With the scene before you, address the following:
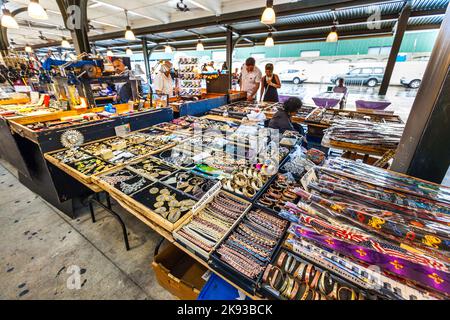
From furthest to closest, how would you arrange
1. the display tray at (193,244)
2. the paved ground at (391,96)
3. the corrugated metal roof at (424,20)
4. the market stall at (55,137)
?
the paved ground at (391,96), the corrugated metal roof at (424,20), the market stall at (55,137), the display tray at (193,244)

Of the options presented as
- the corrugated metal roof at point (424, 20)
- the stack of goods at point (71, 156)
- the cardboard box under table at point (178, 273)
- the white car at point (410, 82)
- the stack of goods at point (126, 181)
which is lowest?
the cardboard box under table at point (178, 273)

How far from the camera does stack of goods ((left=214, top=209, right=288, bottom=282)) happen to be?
1.02 metres

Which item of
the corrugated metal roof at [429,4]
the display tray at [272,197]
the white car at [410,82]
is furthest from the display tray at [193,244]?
the white car at [410,82]

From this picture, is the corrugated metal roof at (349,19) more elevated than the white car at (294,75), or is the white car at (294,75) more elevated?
the corrugated metal roof at (349,19)

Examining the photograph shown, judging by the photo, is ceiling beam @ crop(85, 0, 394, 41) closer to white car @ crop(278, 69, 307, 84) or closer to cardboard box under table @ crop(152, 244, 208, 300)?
cardboard box under table @ crop(152, 244, 208, 300)

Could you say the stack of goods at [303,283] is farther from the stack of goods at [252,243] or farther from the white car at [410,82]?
the white car at [410,82]

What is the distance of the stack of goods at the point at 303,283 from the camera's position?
87 cm

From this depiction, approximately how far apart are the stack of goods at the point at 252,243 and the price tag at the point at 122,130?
2.31 metres

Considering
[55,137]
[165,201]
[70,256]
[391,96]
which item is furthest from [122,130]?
[391,96]

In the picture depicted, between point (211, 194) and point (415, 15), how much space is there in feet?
27.6

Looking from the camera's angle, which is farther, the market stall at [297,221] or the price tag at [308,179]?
the price tag at [308,179]
